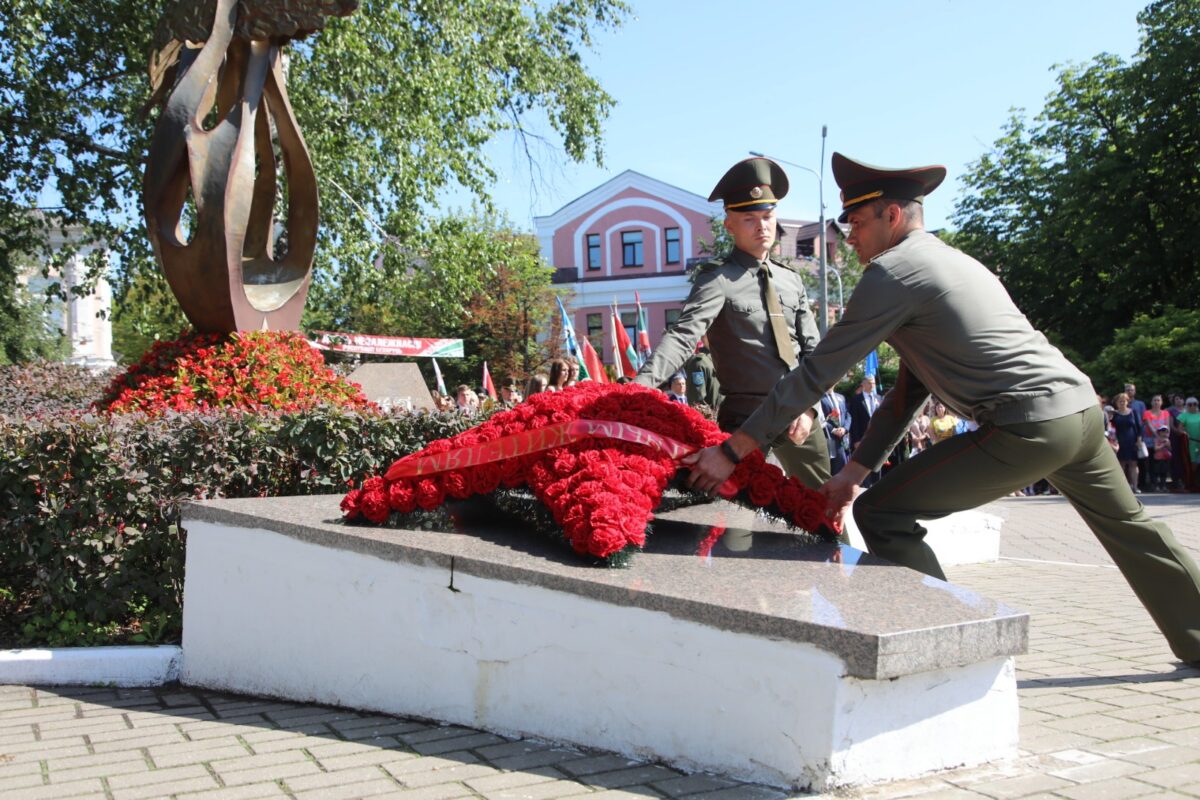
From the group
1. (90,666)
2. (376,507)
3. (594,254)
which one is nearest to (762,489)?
(376,507)

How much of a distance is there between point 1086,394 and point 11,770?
159 inches

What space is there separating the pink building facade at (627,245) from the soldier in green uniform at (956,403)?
200ft

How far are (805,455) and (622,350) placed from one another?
44.8 feet

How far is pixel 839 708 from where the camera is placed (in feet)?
9.98

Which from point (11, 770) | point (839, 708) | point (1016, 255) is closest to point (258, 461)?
point (11, 770)

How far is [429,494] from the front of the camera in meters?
4.41

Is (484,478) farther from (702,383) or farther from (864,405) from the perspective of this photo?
(864,405)

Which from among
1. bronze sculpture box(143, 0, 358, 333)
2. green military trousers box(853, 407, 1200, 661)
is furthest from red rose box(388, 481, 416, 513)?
bronze sculpture box(143, 0, 358, 333)

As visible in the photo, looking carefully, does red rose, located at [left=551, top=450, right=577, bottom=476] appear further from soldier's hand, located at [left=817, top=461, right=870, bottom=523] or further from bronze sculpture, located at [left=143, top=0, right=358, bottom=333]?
bronze sculpture, located at [left=143, top=0, right=358, bottom=333]

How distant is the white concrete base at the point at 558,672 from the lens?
3141 mm

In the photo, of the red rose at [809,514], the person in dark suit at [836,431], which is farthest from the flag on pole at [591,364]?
the red rose at [809,514]

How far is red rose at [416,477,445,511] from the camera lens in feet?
14.5

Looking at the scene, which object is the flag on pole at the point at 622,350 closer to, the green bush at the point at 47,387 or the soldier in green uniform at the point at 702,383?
the soldier in green uniform at the point at 702,383

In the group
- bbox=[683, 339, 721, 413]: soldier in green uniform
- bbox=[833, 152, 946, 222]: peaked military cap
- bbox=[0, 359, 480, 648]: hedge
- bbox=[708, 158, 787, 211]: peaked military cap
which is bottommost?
bbox=[0, 359, 480, 648]: hedge
